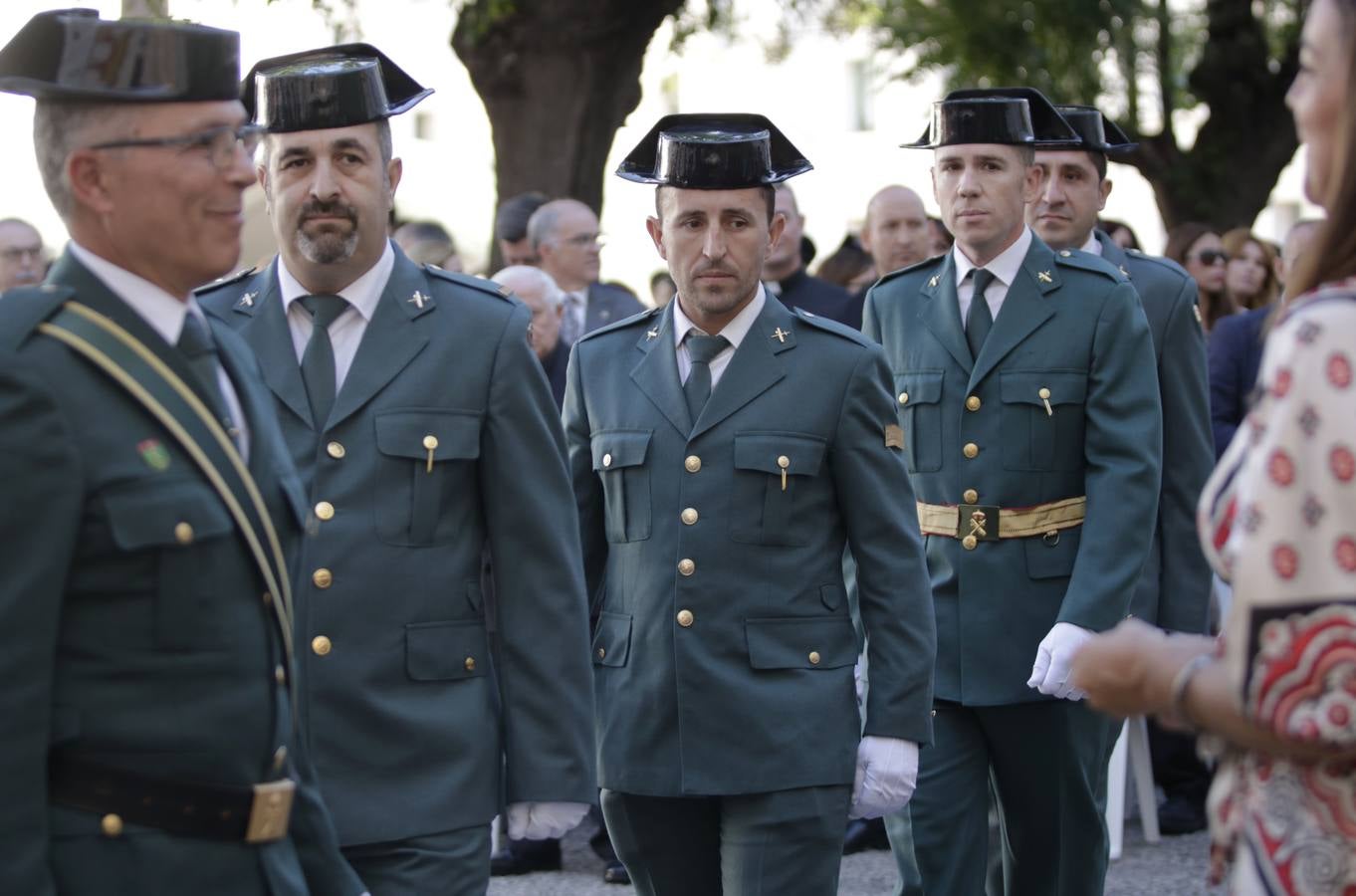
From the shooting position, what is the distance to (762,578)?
485cm

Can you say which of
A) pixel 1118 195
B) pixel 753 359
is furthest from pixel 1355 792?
pixel 1118 195

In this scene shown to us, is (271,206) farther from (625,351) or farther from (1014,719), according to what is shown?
(1014,719)

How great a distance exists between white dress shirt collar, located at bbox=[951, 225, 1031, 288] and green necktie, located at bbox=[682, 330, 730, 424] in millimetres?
1236

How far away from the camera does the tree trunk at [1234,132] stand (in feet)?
66.5

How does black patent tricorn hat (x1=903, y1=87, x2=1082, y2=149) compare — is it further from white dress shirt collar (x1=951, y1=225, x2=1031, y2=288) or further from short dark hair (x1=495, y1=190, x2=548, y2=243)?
short dark hair (x1=495, y1=190, x2=548, y2=243)

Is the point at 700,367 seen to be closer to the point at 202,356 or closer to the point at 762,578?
the point at 762,578

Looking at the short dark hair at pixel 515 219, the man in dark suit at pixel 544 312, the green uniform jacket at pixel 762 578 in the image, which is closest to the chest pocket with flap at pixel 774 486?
the green uniform jacket at pixel 762 578

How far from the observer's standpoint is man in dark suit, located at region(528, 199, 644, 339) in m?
9.62

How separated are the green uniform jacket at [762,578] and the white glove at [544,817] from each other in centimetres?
62

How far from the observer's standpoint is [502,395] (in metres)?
4.31

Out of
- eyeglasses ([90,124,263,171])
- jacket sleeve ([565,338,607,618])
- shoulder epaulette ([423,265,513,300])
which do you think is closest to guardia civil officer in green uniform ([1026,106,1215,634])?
jacket sleeve ([565,338,607,618])

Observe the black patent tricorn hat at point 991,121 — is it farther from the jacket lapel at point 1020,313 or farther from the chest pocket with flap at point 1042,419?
the chest pocket with flap at point 1042,419

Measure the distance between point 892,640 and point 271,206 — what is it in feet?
5.62

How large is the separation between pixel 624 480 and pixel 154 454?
84.4 inches
